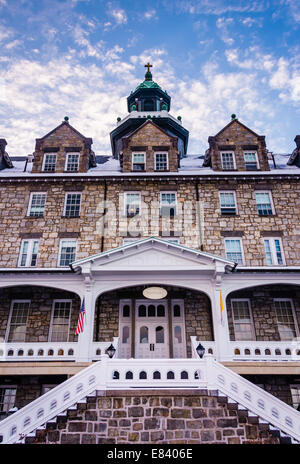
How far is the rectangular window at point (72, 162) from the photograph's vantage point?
19.6m

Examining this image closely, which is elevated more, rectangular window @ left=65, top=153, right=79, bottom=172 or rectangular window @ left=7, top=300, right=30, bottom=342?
rectangular window @ left=65, top=153, right=79, bottom=172

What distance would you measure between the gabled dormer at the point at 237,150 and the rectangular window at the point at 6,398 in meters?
14.5

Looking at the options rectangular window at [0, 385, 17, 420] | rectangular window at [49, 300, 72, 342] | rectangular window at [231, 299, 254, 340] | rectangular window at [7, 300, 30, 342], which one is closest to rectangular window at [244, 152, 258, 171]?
rectangular window at [231, 299, 254, 340]

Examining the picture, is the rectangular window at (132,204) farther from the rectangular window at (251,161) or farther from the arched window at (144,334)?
the rectangular window at (251,161)

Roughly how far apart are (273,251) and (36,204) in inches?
486

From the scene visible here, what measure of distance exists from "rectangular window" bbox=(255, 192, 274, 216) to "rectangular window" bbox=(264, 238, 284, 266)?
58.5 inches

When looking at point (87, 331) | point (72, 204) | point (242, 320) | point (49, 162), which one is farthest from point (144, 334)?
point (49, 162)

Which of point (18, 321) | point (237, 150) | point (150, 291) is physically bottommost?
point (18, 321)

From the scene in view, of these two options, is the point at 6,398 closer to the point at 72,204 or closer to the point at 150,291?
the point at 150,291

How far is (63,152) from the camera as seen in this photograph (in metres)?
19.9

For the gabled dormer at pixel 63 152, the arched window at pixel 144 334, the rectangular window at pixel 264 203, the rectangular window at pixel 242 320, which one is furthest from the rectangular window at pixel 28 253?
the rectangular window at pixel 264 203

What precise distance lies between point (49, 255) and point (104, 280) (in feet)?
13.9

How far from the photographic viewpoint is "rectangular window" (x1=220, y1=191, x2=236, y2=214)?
704 inches

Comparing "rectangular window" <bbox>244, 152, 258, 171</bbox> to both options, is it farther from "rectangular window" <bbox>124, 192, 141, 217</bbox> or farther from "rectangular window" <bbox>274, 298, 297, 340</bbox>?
"rectangular window" <bbox>274, 298, 297, 340</bbox>
